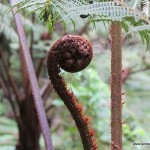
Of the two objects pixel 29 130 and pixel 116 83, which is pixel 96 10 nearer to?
pixel 116 83

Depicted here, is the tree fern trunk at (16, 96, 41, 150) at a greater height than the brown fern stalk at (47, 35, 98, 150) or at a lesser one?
lesser

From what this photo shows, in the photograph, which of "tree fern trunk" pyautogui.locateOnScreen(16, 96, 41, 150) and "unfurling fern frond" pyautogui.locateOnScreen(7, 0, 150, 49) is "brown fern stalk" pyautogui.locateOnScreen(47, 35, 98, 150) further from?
"tree fern trunk" pyautogui.locateOnScreen(16, 96, 41, 150)

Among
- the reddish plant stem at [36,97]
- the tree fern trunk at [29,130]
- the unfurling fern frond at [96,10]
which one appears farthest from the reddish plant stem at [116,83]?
the tree fern trunk at [29,130]

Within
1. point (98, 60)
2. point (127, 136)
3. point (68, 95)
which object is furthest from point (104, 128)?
point (68, 95)

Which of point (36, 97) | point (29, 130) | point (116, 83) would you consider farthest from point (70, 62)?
point (29, 130)

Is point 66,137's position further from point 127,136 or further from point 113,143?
point 113,143

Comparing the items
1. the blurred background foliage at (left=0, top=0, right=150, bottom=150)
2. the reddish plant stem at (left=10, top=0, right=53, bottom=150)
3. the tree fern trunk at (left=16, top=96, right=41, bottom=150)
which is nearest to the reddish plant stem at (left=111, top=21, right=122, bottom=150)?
the reddish plant stem at (left=10, top=0, right=53, bottom=150)
